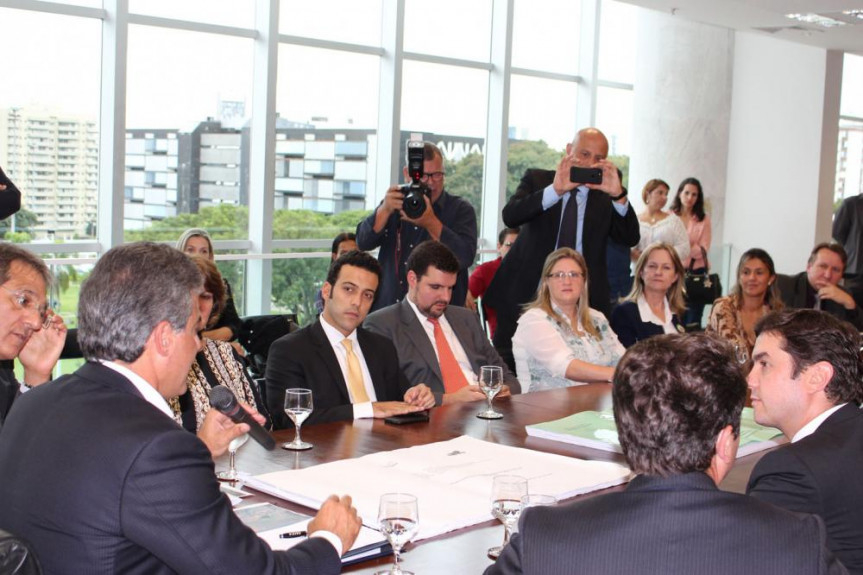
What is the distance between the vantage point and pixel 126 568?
177cm

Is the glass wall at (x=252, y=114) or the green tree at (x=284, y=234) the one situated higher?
the glass wall at (x=252, y=114)

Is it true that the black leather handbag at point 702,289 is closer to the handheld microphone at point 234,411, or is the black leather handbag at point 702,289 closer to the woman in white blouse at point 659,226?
the woman in white blouse at point 659,226

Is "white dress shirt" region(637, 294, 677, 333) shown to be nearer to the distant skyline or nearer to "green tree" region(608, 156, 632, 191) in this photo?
the distant skyline

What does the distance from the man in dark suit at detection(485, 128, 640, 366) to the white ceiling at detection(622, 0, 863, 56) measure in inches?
131

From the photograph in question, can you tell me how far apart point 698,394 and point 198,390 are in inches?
90.5

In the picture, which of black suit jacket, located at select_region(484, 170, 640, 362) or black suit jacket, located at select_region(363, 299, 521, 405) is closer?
black suit jacket, located at select_region(363, 299, 521, 405)

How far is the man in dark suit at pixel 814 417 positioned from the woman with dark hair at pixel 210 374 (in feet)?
5.74

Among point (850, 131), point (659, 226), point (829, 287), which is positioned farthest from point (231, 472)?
point (850, 131)

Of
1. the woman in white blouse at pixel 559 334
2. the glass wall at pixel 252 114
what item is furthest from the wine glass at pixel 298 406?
the glass wall at pixel 252 114

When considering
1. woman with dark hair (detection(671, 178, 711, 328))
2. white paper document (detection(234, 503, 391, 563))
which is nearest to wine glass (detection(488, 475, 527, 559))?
white paper document (detection(234, 503, 391, 563))

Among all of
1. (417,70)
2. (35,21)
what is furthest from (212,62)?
(417,70)

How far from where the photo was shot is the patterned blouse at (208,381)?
11.5ft

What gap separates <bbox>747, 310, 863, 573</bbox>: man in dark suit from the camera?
2193mm

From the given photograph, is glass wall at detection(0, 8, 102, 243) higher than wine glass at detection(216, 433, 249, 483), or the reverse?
glass wall at detection(0, 8, 102, 243)
